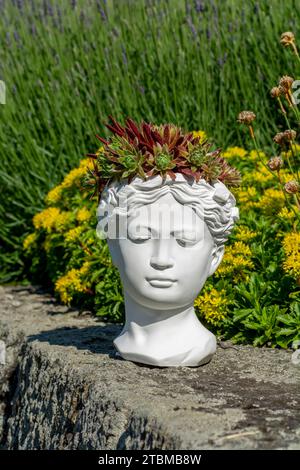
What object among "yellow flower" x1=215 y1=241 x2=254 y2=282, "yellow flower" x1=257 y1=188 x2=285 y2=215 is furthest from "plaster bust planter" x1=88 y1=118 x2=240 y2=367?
"yellow flower" x1=257 y1=188 x2=285 y2=215

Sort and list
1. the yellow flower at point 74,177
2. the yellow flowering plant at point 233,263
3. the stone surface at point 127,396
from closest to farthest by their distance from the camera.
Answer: the stone surface at point 127,396 < the yellow flowering plant at point 233,263 < the yellow flower at point 74,177

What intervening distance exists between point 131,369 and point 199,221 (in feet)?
2.11

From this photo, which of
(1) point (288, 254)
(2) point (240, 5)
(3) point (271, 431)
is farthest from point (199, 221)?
(2) point (240, 5)

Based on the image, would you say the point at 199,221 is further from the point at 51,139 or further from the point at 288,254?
Result: the point at 51,139

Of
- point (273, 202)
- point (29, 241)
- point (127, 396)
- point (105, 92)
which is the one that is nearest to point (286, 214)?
point (273, 202)

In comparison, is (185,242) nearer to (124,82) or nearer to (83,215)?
(83,215)

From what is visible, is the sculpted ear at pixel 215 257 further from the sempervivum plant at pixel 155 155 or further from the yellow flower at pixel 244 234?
the yellow flower at pixel 244 234

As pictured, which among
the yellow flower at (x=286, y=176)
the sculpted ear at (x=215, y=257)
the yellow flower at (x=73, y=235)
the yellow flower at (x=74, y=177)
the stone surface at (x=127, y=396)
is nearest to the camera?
the stone surface at (x=127, y=396)

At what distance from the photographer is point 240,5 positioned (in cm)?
607

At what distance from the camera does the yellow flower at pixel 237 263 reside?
12.9 ft

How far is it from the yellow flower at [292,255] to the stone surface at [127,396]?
1.14ft

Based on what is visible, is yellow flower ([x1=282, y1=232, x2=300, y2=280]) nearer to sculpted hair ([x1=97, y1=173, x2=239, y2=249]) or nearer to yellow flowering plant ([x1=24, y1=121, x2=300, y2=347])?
yellow flowering plant ([x1=24, y1=121, x2=300, y2=347])

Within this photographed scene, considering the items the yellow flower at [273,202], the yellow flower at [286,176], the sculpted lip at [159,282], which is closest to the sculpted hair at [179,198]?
the sculpted lip at [159,282]

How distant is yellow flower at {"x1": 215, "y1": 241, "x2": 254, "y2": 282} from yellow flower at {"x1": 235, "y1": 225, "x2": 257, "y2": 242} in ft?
0.30
